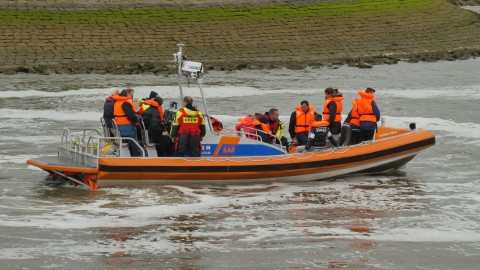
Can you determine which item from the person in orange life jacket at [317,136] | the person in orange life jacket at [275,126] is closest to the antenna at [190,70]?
the person in orange life jacket at [275,126]

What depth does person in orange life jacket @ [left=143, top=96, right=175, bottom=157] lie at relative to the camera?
14750 millimetres

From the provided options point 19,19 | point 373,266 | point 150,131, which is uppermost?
point 19,19

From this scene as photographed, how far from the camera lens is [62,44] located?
29656 millimetres

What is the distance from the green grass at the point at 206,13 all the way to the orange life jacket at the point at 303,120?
1604 cm

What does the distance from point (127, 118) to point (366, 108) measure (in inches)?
136

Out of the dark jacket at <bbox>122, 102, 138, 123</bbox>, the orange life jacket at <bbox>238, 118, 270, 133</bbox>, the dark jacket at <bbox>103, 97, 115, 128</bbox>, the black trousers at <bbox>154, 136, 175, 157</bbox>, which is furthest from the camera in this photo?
the orange life jacket at <bbox>238, 118, 270, 133</bbox>

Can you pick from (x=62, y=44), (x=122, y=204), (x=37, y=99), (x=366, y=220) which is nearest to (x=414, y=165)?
(x=366, y=220)

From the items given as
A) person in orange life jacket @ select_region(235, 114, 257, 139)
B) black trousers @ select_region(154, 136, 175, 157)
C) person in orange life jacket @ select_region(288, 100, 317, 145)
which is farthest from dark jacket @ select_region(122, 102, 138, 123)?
person in orange life jacket @ select_region(288, 100, 317, 145)

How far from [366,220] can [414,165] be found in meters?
3.86

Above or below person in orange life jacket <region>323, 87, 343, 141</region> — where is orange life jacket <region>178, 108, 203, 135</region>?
below

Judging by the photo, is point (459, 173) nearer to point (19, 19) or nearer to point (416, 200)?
point (416, 200)

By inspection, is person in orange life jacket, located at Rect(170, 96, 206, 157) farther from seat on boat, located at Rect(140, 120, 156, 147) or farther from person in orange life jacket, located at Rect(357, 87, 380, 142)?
person in orange life jacket, located at Rect(357, 87, 380, 142)

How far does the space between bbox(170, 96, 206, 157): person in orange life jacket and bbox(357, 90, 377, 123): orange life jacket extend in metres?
2.39

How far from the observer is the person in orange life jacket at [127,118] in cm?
1468
